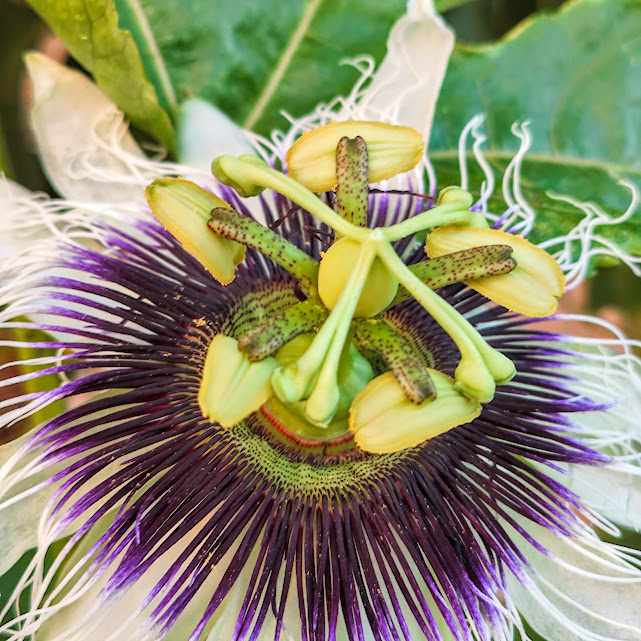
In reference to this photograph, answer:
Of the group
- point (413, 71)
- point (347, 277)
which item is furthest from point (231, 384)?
point (413, 71)

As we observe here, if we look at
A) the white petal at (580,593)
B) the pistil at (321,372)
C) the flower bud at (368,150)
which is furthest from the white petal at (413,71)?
the white petal at (580,593)

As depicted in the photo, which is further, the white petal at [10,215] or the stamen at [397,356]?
the white petal at [10,215]

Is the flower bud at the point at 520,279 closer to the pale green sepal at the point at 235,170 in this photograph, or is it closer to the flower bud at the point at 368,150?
the flower bud at the point at 368,150

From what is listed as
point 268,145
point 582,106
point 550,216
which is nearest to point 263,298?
point 268,145

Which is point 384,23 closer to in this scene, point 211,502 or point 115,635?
point 211,502

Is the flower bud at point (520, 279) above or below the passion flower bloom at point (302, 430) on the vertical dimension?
above

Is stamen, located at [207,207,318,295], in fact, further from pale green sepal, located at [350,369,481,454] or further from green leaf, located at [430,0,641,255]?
green leaf, located at [430,0,641,255]

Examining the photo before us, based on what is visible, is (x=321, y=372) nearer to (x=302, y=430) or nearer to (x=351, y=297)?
(x=351, y=297)
